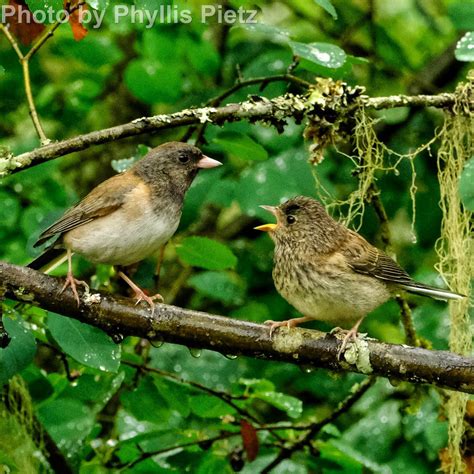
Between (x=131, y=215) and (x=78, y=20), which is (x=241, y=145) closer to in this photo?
(x=131, y=215)

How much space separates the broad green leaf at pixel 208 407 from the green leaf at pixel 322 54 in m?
1.55

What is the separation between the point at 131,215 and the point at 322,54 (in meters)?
1.10

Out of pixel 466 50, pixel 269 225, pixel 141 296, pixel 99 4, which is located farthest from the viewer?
pixel 269 225

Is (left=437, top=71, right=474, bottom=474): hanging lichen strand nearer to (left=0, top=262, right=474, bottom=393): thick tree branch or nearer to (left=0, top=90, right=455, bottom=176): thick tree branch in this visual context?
(left=0, top=90, right=455, bottom=176): thick tree branch

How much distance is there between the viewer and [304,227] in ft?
13.7

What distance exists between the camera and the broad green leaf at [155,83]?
5543 mm

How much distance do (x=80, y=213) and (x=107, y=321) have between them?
722 mm

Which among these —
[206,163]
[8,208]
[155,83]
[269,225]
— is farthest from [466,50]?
[8,208]

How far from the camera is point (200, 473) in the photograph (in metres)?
4.00

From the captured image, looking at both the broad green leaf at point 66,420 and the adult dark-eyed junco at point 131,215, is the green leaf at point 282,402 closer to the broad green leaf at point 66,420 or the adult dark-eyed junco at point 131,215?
the adult dark-eyed junco at point 131,215

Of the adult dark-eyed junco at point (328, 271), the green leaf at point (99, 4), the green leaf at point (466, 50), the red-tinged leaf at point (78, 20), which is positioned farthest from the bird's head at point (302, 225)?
the green leaf at point (99, 4)

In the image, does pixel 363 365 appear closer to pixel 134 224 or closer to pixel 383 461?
pixel 134 224

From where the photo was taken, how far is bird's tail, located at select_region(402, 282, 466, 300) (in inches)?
150

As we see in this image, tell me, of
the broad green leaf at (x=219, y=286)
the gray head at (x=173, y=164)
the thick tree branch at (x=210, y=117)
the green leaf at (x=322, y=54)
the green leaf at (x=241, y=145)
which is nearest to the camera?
the thick tree branch at (x=210, y=117)
